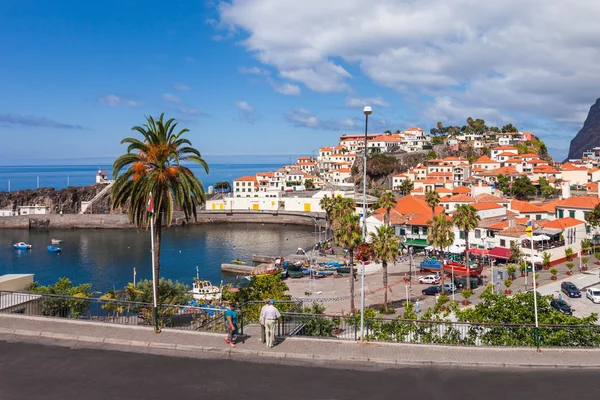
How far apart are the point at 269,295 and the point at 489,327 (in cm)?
1481

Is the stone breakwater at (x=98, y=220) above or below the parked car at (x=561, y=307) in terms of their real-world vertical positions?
above

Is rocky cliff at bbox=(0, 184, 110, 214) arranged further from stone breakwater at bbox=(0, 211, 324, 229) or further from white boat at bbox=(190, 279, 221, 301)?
white boat at bbox=(190, 279, 221, 301)

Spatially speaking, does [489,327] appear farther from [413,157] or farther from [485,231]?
[413,157]

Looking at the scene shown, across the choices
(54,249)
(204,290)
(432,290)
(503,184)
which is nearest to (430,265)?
(432,290)

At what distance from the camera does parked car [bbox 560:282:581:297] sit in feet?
116

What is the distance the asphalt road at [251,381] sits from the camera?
1116 centimetres

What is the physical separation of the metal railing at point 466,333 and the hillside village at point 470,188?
35.8 metres

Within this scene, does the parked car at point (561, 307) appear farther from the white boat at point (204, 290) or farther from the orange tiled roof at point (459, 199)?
the orange tiled roof at point (459, 199)

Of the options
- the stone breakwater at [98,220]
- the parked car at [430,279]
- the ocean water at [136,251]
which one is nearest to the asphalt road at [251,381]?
the parked car at [430,279]

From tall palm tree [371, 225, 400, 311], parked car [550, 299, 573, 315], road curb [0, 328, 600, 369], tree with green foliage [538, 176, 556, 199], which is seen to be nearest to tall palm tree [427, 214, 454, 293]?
tall palm tree [371, 225, 400, 311]

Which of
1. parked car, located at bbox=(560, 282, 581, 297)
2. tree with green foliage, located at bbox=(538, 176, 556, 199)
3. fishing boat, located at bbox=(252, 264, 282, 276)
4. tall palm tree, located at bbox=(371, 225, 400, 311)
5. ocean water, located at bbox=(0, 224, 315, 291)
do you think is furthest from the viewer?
tree with green foliage, located at bbox=(538, 176, 556, 199)

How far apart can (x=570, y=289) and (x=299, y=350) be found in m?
30.4

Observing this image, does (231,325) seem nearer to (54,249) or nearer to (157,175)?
(157,175)

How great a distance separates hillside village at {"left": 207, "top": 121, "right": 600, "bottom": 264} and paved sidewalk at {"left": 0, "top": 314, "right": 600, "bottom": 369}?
3793cm
